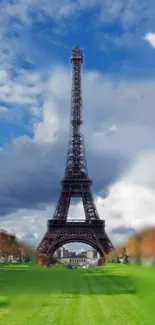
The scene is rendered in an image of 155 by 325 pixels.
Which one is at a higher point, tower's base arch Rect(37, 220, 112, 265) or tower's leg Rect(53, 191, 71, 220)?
tower's leg Rect(53, 191, 71, 220)

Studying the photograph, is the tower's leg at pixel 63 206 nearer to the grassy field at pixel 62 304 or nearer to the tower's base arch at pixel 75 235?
the tower's base arch at pixel 75 235

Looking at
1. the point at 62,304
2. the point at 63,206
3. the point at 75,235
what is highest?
the point at 63,206

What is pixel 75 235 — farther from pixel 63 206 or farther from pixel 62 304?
pixel 62 304

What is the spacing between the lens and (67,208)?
8681 centimetres

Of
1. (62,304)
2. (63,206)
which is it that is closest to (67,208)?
(63,206)

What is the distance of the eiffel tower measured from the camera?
82.6 m

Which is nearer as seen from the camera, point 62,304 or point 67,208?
point 62,304

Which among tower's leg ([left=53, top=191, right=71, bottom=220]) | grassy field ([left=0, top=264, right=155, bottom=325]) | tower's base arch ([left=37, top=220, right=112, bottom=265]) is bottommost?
grassy field ([left=0, top=264, right=155, bottom=325])

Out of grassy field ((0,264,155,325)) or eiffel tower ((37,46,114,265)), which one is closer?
grassy field ((0,264,155,325))

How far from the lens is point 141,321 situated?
18.5m

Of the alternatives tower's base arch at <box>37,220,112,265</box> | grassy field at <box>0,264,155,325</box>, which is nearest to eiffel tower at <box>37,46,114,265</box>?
tower's base arch at <box>37,220,112,265</box>

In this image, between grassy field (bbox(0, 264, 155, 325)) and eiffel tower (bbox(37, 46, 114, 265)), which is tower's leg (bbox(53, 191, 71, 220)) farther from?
grassy field (bbox(0, 264, 155, 325))

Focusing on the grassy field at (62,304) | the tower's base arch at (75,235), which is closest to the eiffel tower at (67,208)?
the tower's base arch at (75,235)

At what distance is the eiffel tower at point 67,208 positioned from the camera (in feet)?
271
